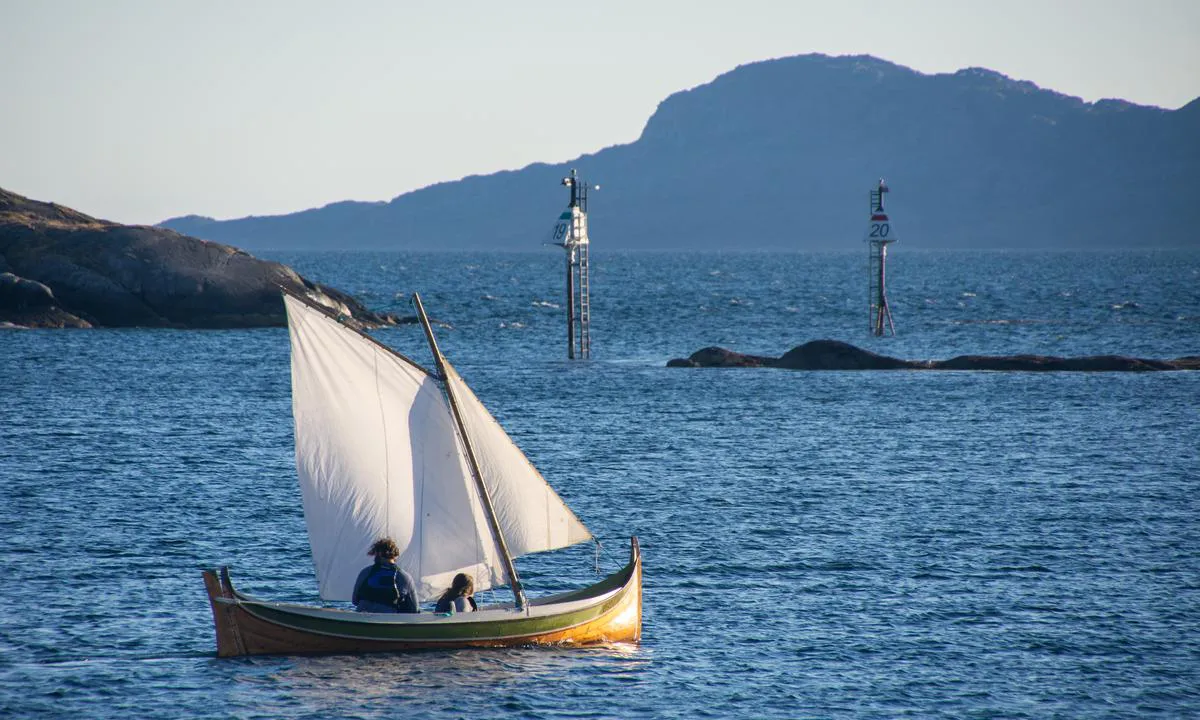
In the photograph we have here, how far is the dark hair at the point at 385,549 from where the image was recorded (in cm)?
2247

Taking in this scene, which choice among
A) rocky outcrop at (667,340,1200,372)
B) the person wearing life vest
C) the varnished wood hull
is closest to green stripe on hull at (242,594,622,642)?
the varnished wood hull

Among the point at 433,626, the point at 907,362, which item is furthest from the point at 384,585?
the point at 907,362

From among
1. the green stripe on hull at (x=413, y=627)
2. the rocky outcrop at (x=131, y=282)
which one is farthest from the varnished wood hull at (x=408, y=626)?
the rocky outcrop at (x=131, y=282)

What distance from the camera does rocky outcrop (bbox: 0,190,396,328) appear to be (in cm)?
8512

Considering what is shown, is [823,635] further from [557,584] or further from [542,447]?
[542,447]

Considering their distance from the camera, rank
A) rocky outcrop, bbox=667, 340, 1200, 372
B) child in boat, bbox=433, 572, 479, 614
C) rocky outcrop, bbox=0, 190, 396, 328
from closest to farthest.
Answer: child in boat, bbox=433, 572, 479, 614, rocky outcrop, bbox=667, 340, 1200, 372, rocky outcrop, bbox=0, 190, 396, 328

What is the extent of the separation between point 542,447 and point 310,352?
2347 cm

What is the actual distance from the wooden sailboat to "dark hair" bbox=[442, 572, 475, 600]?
0.31 metres

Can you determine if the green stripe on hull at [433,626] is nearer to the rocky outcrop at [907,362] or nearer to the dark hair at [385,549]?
the dark hair at [385,549]

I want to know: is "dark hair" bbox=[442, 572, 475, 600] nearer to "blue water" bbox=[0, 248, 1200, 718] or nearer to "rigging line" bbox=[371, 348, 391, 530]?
"blue water" bbox=[0, 248, 1200, 718]

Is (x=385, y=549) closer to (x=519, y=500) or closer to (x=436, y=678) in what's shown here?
(x=436, y=678)

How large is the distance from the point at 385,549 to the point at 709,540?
11540 mm

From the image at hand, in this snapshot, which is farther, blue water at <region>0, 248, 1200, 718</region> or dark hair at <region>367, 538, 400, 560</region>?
dark hair at <region>367, 538, 400, 560</region>

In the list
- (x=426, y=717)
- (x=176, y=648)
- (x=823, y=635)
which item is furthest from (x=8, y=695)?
(x=823, y=635)
